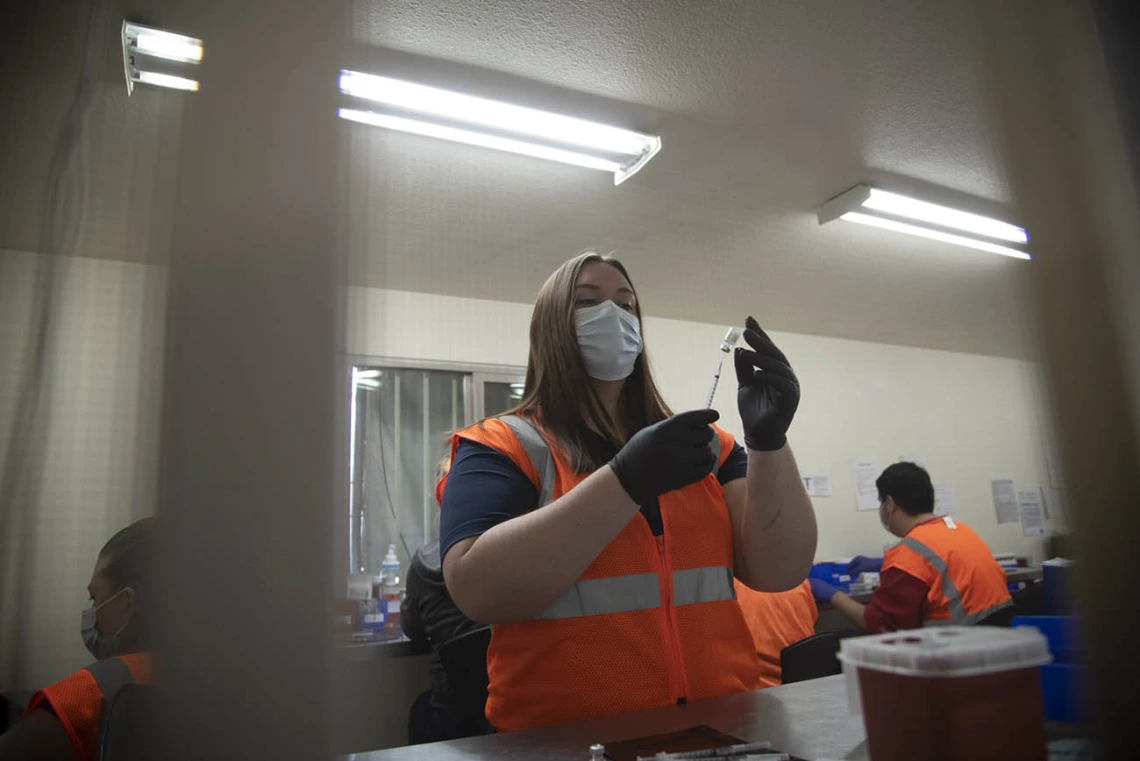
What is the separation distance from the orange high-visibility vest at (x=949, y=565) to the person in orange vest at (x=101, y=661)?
27.7 inches

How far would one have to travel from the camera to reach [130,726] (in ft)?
1.00

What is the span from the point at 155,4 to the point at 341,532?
33 cm

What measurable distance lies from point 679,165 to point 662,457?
5.84 feet

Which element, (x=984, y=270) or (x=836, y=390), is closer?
(x=984, y=270)

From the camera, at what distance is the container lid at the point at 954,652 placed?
220mm

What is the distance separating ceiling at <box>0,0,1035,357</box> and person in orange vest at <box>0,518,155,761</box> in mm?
190

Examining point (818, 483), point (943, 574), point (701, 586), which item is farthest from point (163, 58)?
point (818, 483)

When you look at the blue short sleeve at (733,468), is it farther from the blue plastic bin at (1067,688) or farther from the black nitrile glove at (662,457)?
the blue plastic bin at (1067,688)

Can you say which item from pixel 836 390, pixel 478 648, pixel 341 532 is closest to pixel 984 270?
pixel 341 532

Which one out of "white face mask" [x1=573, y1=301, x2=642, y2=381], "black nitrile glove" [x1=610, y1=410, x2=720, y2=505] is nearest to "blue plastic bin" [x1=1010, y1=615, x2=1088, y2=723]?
"black nitrile glove" [x1=610, y1=410, x2=720, y2=505]

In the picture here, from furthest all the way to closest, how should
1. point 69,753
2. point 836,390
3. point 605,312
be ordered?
point 836,390 < point 605,312 < point 69,753

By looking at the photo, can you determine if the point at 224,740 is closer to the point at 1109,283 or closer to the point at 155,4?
the point at 155,4

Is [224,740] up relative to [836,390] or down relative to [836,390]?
down

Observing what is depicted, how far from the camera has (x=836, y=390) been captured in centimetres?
273
